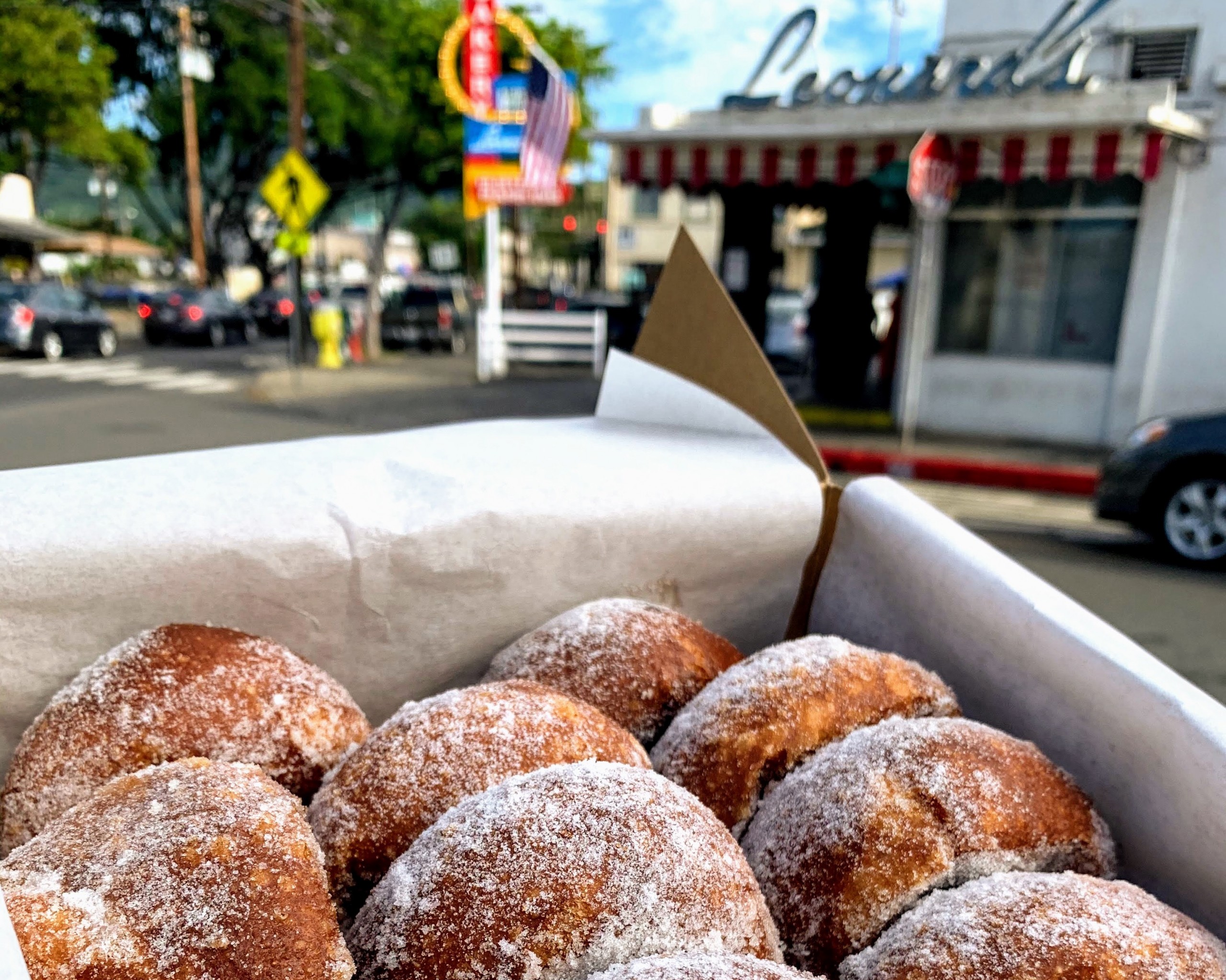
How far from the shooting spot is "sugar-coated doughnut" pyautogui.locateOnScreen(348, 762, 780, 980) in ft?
3.56

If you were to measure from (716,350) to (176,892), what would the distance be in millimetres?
1559

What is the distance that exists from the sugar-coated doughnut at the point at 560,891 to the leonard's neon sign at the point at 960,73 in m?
10.7

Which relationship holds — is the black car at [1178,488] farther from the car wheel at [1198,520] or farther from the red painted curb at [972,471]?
the red painted curb at [972,471]

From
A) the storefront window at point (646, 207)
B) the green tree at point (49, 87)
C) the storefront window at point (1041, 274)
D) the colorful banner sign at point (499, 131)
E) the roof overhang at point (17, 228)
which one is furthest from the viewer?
the storefront window at point (646, 207)

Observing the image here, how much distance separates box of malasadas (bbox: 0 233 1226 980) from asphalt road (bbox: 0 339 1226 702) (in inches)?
15.7

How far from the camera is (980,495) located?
31.1 feet

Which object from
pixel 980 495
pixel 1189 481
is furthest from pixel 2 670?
pixel 980 495

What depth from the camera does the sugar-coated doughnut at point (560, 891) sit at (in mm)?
1084

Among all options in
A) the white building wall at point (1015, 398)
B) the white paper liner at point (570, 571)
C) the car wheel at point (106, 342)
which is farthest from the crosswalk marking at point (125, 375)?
the white paper liner at point (570, 571)

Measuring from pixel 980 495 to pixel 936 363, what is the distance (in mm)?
3172

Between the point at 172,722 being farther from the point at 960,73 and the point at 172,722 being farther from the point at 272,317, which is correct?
the point at 272,317

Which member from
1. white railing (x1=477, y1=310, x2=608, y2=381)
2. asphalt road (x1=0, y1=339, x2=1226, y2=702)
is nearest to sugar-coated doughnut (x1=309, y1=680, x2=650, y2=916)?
asphalt road (x1=0, y1=339, x2=1226, y2=702)

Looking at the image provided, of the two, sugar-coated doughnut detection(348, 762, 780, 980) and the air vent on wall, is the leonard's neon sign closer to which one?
the air vent on wall

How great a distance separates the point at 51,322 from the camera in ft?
64.0
